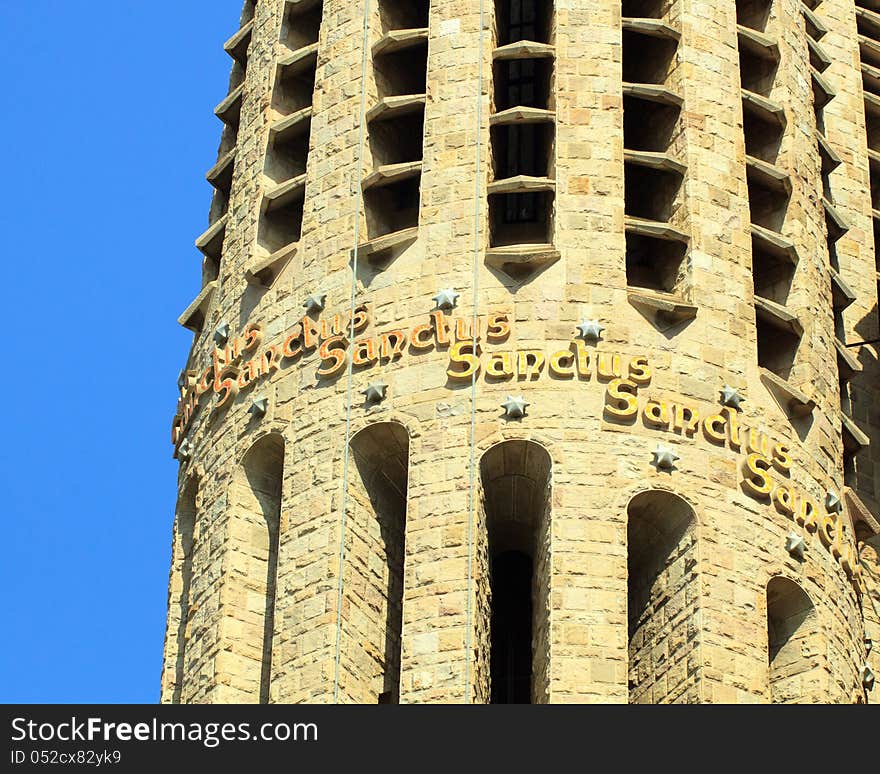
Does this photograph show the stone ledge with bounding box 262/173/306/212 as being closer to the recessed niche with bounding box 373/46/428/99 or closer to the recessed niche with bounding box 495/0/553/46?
the recessed niche with bounding box 373/46/428/99

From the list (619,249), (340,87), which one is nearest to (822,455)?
(619,249)

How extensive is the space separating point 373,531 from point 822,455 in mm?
7790

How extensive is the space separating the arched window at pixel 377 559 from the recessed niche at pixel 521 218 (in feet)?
14.1

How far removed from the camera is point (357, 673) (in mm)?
69375

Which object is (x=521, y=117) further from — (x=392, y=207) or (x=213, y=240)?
(x=213, y=240)

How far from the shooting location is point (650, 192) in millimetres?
75312

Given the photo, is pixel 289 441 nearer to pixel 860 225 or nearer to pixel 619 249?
pixel 619 249

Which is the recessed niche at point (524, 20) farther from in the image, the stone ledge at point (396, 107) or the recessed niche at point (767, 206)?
the recessed niche at point (767, 206)

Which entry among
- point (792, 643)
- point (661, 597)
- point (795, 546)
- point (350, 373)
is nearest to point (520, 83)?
point (350, 373)

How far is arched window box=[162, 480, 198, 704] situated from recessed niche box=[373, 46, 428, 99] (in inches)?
305

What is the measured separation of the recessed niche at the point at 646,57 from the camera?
251 ft

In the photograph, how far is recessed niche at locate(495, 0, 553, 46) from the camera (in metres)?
77.5

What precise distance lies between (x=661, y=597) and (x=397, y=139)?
414 inches
